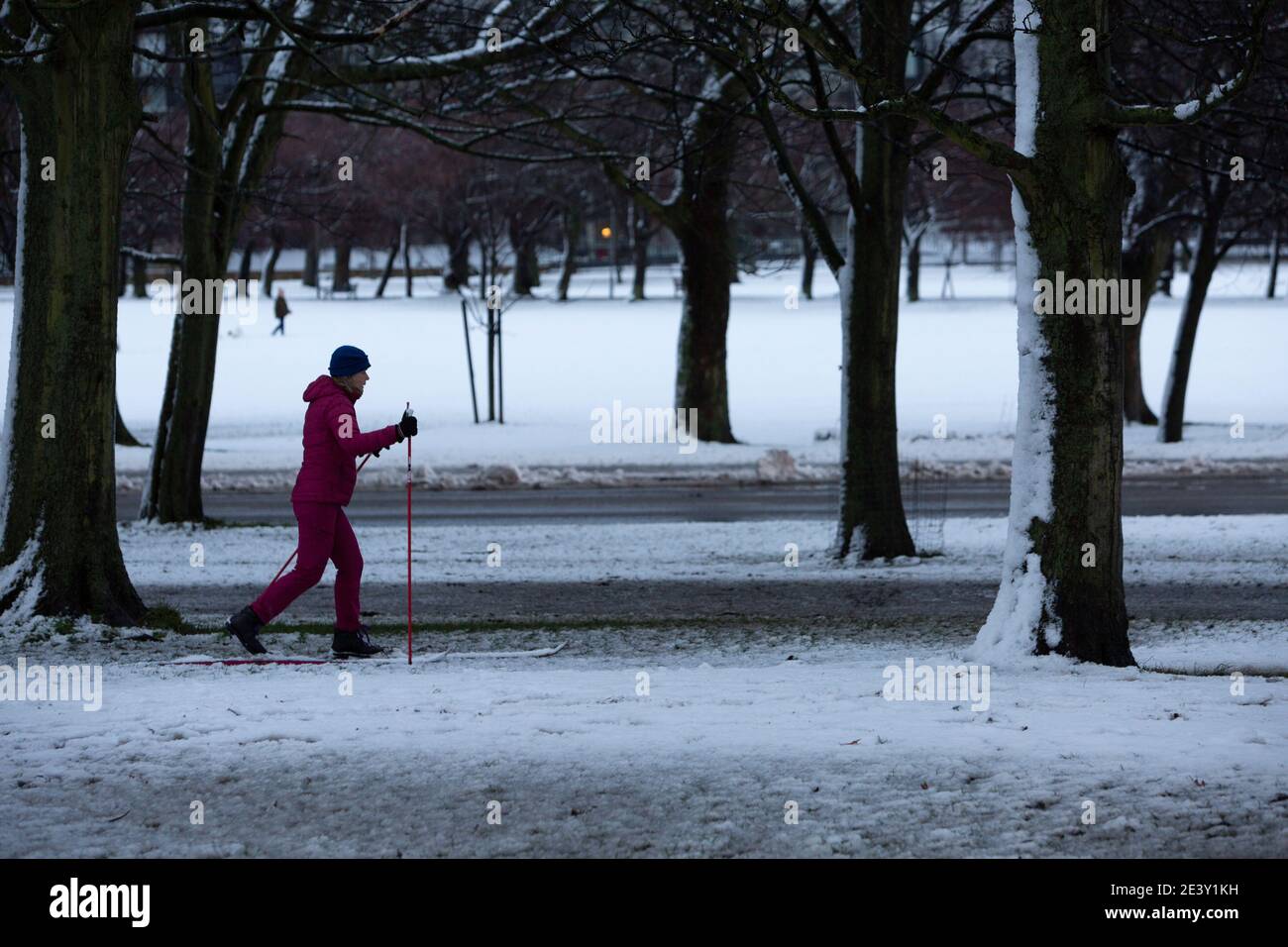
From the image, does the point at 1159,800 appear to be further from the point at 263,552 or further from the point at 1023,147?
the point at 263,552

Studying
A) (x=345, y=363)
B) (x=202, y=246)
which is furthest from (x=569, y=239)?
(x=345, y=363)

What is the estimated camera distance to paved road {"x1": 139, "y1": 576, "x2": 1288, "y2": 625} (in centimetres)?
1156

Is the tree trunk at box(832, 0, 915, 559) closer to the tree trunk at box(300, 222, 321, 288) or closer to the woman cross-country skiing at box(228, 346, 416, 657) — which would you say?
the woman cross-country skiing at box(228, 346, 416, 657)

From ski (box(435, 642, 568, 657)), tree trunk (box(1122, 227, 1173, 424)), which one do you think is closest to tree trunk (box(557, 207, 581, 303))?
tree trunk (box(1122, 227, 1173, 424))

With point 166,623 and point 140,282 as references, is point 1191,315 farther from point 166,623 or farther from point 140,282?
point 140,282

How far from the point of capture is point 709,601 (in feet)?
40.7

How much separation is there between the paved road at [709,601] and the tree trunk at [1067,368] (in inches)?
107

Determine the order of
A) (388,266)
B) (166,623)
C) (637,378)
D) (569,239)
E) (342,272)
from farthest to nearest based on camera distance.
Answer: (342,272) < (388,266) < (569,239) < (637,378) < (166,623)

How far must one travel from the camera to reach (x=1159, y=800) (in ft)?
19.0

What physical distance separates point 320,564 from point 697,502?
11.5m

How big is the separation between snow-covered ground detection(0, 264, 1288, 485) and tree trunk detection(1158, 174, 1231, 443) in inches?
20.5

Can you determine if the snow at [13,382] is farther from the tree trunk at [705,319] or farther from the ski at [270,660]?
the tree trunk at [705,319]
